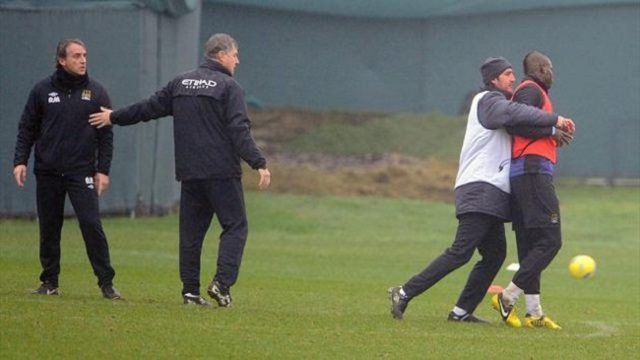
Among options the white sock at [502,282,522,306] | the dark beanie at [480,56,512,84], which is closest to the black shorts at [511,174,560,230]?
the white sock at [502,282,522,306]

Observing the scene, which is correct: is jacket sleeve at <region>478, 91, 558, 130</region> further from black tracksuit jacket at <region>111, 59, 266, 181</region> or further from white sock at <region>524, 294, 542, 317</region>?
black tracksuit jacket at <region>111, 59, 266, 181</region>

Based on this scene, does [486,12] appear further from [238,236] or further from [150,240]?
[238,236]

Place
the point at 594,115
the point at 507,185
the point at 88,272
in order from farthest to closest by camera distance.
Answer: the point at 594,115 → the point at 88,272 → the point at 507,185

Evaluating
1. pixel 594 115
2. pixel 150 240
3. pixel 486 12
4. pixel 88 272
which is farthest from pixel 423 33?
pixel 88 272

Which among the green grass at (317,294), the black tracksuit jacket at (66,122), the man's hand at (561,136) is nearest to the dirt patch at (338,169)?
the green grass at (317,294)

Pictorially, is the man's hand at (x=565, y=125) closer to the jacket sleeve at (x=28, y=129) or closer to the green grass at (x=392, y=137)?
the jacket sleeve at (x=28, y=129)

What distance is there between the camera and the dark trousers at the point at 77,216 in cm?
1183

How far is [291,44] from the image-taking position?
2867 cm

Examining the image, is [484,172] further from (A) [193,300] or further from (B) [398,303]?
(A) [193,300]

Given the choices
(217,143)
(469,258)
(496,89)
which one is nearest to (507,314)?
(469,258)

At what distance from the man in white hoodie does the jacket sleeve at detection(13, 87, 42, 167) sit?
3.00 metres

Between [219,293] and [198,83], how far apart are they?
1.52m

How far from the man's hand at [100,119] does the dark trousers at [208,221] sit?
0.78 metres

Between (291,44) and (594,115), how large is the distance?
571cm
